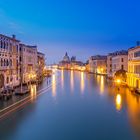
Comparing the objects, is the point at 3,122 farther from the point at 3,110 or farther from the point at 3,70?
the point at 3,70

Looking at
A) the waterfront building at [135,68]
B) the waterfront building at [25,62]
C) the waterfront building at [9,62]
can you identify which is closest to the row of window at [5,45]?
the waterfront building at [9,62]

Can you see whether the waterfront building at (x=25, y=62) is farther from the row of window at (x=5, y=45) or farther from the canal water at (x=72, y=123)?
the canal water at (x=72, y=123)

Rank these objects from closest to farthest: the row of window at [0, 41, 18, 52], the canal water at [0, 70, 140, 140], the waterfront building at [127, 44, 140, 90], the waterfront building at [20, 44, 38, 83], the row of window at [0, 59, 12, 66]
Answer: the canal water at [0, 70, 140, 140] → the row of window at [0, 41, 18, 52] → the row of window at [0, 59, 12, 66] → the waterfront building at [127, 44, 140, 90] → the waterfront building at [20, 44, 38, 83]

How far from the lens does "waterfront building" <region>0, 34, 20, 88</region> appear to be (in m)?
44.9

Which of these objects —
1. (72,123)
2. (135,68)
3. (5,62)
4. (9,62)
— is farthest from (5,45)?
(135,68)

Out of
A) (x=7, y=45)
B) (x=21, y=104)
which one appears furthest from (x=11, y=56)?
(x=21, y=104)

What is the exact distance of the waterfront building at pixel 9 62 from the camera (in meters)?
44.9

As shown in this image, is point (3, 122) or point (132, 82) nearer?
point (3, 122)

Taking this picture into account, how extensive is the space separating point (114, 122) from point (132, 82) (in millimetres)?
33101

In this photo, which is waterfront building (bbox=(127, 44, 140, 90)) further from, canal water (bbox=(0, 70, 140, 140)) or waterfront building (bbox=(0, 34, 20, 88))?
waterfront building (bbox=(0, 34, 20, 88))

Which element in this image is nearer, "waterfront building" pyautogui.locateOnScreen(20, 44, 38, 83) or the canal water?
the canal water

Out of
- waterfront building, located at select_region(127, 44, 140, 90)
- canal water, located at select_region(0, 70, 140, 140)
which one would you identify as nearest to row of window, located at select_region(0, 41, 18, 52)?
canal water, located at select_region(0, 70, 140, 140)

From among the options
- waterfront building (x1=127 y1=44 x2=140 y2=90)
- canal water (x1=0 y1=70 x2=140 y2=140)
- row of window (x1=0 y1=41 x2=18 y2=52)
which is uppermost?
row of window (x1=0 y1=41 x2=18 y2=52)

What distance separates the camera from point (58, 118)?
92.8ft
